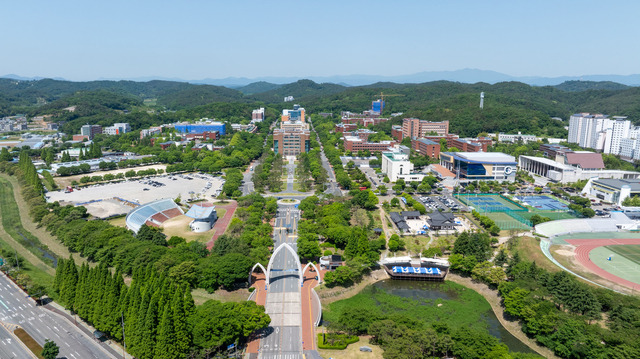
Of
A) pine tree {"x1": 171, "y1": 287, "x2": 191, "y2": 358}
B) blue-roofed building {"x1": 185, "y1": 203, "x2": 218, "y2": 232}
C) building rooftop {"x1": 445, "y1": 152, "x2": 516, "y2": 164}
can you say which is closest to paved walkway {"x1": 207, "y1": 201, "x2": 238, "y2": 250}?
blue-roofed building {"x1": 185, "y1": 203, "x2": 218, "y2": 232}

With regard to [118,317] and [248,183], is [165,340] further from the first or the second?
[248,183]

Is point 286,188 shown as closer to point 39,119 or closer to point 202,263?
point 202,263

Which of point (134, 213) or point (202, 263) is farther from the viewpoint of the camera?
point (134, 213)

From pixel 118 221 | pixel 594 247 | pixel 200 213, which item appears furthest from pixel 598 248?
pixel 118 221

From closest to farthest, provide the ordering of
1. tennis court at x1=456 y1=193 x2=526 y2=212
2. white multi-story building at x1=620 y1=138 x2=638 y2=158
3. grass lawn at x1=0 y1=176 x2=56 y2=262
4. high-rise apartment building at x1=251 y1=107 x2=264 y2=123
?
1. grass lawn at x1=0 y1=176 x2=56 y2=262
2. tennis court at x1=456 y1=193 x2=526 y2=212
3. white multi-story building at x1=620 y1=138 x2=638 y2=158
4. high-rise apartment building at x1=251 y1=107 x2=264 y2=123

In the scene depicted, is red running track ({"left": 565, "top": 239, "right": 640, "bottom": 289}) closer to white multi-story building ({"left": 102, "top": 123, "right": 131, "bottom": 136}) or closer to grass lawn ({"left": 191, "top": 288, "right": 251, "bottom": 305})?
grass lawn ({"left": 191, "top": 288, "right": 251, "bottom": 305})

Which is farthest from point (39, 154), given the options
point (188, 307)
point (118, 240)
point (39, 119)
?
point (188, 307)

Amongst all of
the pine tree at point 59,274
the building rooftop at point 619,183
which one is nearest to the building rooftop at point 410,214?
the building rooftop at point 619,183

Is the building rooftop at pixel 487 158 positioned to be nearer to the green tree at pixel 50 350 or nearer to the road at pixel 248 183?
the road at pixel 248 183
